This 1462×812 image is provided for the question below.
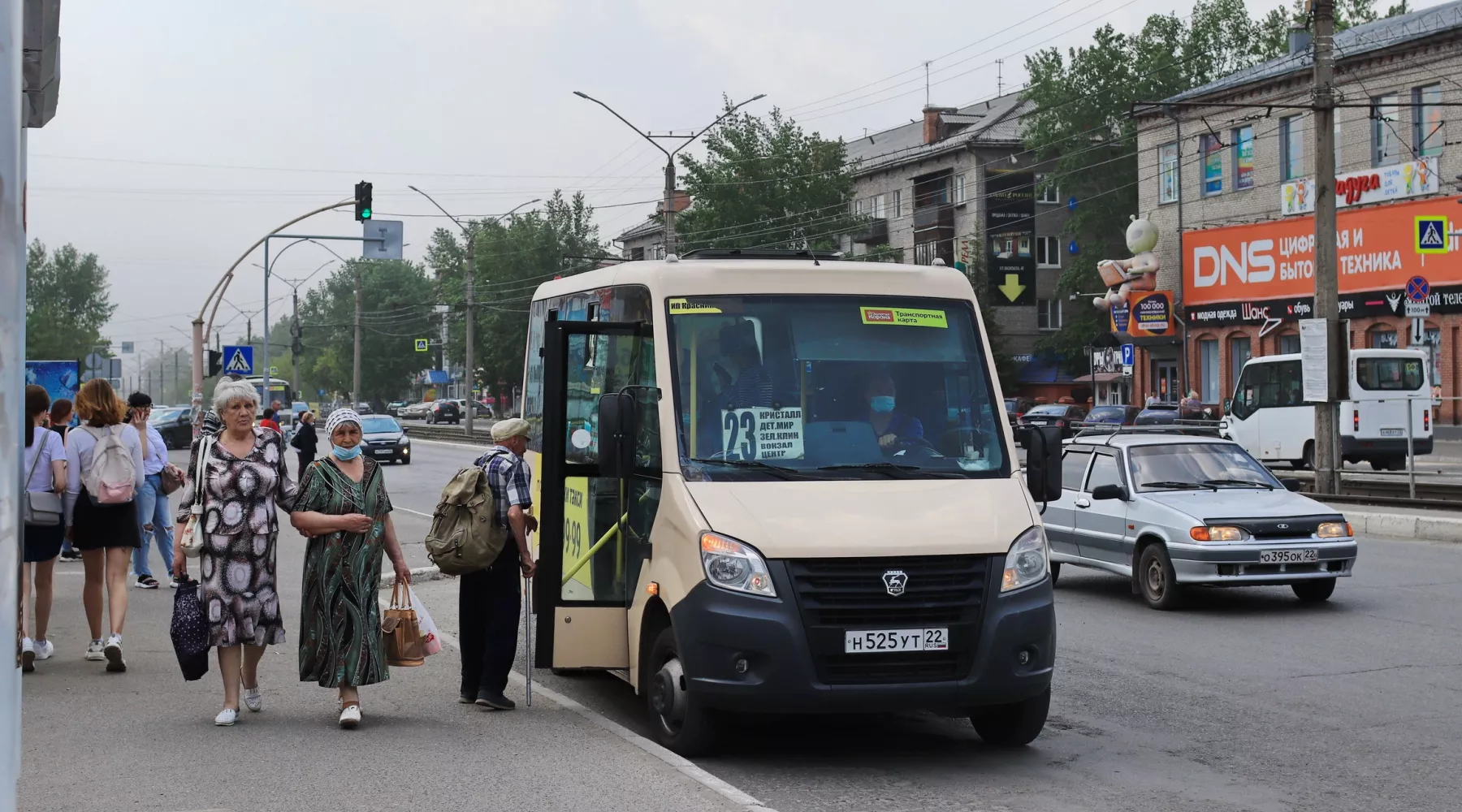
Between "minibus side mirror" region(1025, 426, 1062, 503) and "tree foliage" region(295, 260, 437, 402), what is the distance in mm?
112295

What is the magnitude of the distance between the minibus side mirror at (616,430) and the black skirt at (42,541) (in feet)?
13.1

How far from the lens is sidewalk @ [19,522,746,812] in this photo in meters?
6.27

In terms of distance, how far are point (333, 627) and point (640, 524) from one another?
→ 62.5 inches

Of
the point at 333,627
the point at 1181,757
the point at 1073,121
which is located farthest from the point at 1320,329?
the point at 1073,121

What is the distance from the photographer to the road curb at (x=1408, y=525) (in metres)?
18.5

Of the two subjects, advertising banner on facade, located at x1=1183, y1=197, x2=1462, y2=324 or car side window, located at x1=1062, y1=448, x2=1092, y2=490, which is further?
advertising banner on facade, located at x1=1183, y1=197, x2=1462, y2=324

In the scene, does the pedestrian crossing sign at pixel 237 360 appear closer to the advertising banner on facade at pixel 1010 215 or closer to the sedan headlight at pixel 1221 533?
the advertising banner on facade at pixel 1010 215

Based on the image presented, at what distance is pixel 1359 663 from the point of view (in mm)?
10117

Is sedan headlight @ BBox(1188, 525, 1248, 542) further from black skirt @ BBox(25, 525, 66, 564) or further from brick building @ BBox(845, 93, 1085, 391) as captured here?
brick building @ BBox(845, 93, 1085, 391)

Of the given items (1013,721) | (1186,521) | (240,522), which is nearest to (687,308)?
(240,522)

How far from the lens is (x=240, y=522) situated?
7.52m

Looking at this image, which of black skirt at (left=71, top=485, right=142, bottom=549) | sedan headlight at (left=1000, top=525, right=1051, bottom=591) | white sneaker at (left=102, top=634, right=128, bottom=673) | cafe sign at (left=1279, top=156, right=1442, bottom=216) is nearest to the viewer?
sedan headlight at (left=1000, top=525, right=1051, bottom=591)

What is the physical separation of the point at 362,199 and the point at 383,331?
10052 cm

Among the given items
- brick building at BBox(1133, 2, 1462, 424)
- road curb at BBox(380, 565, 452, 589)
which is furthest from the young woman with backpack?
brick building at BBox(1133, 2, 1462, 424)
